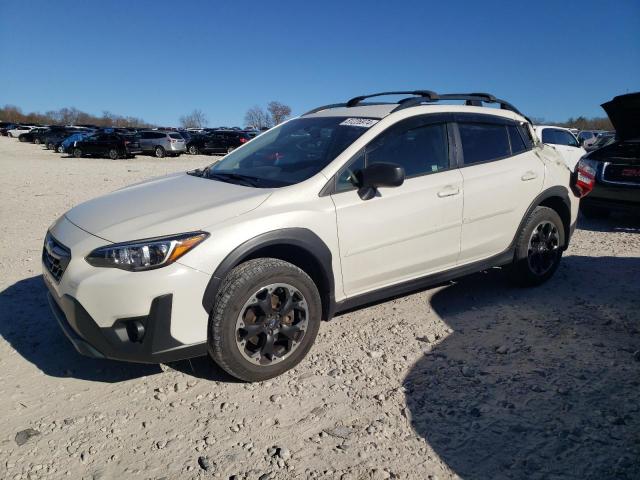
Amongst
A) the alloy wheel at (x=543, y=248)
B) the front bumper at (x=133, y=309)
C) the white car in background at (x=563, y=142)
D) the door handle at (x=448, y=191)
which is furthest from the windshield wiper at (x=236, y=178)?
the white car in background at (x=563, y=142)

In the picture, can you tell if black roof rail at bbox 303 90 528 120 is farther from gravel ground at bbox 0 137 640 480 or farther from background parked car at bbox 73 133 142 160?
background parked car at bbox 73 133 142 160

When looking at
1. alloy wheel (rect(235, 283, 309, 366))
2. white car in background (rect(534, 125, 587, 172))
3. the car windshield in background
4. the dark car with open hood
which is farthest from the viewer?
white car in background (rect(534, 125, 587, 172))

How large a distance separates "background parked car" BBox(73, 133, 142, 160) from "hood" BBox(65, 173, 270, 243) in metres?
23.4

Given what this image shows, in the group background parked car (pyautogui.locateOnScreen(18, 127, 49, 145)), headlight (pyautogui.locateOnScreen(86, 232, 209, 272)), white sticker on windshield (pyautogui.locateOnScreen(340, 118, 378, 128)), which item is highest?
background parked car (pyautogui.locateOnScreen(18, 127, 49, 145))

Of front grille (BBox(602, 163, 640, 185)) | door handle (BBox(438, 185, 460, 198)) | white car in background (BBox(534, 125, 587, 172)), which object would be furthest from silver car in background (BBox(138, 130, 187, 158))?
door handle (BBox(438, 185, 460, 198))

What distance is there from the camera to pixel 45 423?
2.68 m

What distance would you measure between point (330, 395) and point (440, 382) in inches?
28.8

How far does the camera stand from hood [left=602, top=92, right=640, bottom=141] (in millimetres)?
6316

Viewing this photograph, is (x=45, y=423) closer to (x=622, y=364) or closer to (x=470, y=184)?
(x=470, y=184)

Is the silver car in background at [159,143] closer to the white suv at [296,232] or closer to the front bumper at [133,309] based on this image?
the white suv at [296,232]

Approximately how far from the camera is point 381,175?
3.14 meters

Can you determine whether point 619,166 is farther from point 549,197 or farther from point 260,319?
point 260,319

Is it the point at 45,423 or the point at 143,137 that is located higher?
the point at 143,137

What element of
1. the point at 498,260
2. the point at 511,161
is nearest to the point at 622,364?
the point at 498,260
